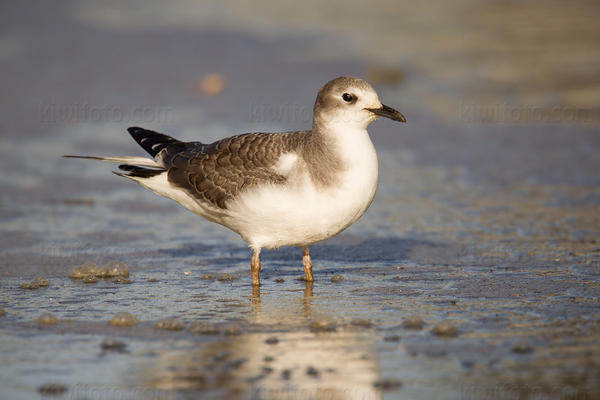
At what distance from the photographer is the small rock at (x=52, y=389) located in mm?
5250

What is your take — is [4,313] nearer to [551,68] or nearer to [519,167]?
[519,167]

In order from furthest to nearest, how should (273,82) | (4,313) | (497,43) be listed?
(497,43)
(273,82)
(4,313)

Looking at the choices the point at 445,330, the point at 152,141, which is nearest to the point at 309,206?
the point at 445,330

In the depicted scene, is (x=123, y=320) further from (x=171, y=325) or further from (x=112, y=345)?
(x=112, y=345)

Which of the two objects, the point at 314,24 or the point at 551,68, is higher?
the point at 314,24

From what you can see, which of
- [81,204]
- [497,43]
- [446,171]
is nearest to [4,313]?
[81,204]

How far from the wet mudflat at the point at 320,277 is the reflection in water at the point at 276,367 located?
0.02 m

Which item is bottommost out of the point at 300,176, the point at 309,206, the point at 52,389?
the point at 52,389

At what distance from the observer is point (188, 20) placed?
20.1 m

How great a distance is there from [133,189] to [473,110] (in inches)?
221

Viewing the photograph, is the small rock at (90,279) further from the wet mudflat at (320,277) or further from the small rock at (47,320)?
the small rock at (47,320)

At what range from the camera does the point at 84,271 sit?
8.12 m

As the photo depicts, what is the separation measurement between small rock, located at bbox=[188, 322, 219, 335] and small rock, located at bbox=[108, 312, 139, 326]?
1.47 ft

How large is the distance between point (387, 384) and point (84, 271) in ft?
12.4
